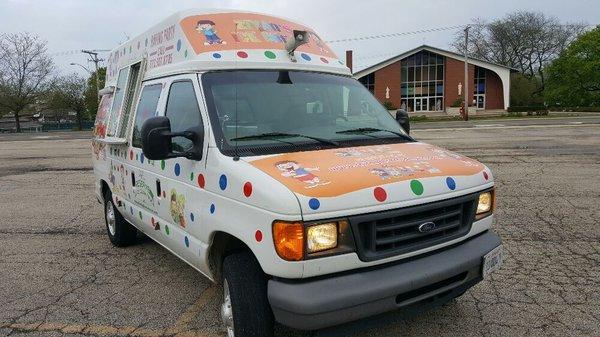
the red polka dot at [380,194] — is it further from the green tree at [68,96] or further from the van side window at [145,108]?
the green tree at [68,96]

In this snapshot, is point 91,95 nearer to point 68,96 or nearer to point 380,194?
point 68,96

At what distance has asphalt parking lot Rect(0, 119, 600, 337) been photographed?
3799 mm

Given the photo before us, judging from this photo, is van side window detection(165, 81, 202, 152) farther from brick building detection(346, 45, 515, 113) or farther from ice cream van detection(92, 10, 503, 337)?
brick building detection(346, 45, 515, 113)

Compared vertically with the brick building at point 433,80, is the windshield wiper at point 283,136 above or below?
below

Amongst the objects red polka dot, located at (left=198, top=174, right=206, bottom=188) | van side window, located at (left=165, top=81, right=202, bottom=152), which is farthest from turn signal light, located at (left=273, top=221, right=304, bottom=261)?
van side window, located at (left=165, top=81, right=202, bottom=152)

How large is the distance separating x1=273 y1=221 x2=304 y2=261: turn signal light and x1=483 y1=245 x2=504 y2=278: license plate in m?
1.39

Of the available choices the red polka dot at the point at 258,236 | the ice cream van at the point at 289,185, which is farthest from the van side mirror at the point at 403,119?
the red polka dot at the point at 258,236

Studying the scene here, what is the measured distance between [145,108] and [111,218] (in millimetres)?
2094

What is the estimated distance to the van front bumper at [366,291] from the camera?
269 cm

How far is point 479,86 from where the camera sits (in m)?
61.9

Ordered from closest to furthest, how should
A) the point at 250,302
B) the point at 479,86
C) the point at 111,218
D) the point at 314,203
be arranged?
1. the point at 314,203
2. the point at 250,302
3. the point at 111,218
4. the point at 479,86

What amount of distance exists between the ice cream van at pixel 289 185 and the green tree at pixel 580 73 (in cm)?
6550

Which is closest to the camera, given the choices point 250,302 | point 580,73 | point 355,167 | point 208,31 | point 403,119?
point 250,302

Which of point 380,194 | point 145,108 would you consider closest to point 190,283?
point 145,108
